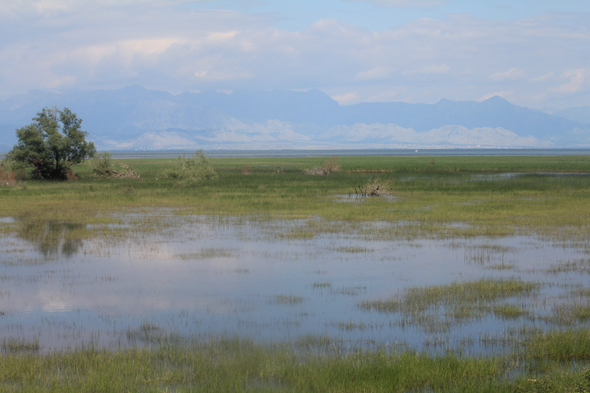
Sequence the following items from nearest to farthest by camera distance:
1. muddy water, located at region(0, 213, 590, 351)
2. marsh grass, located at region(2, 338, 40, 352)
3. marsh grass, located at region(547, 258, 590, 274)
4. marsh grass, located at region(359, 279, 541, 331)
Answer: marsh grass, located at region(2, 338, 40, 352), muddy water, located at region(0, 213, 590, 351), marsh grass, located at region(359, 279, 541, 331), marsh grass, located at region(547, 258, 590, 274)

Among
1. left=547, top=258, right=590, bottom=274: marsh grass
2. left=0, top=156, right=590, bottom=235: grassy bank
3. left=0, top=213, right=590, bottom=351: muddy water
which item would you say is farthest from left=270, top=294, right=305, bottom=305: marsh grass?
left=0, top=156, right=590, bottom=235: grassy bank

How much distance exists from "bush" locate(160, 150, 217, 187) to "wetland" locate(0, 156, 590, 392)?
17180 millimetres

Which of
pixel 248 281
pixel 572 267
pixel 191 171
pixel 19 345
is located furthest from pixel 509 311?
pixel 191 171

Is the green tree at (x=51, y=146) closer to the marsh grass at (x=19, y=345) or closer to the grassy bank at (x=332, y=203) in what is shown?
the grassy bank at (x=332, y=203)

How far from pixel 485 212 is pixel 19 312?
19.7 meters

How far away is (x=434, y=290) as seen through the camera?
38.3ft

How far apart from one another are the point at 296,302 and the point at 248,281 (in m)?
2.11

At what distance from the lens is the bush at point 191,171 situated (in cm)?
4097

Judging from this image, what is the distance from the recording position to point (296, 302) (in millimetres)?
11016

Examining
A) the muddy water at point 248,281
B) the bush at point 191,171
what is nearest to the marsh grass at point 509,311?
the muddy water at point 248,281

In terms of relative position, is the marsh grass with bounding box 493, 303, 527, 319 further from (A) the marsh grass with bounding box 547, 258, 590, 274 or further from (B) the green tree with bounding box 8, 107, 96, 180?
(B) the green tree with bounding box 8, 107, 96, 180

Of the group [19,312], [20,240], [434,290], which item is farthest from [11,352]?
[20,240]

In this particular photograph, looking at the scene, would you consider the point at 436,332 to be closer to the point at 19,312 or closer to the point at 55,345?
the point at 55,345

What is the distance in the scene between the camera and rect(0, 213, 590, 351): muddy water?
9281 millimetres
